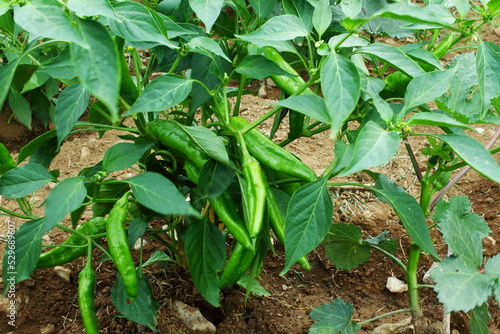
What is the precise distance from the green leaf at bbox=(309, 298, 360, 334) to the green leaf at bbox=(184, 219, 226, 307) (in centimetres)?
37

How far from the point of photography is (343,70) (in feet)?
3.32

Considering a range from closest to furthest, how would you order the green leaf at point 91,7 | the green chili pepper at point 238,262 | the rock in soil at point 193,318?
the green leaf at point 91,7 < the green chili pepper at point 238,262 < the rock in soil at point 193,318

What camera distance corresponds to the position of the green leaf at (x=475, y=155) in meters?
0.94

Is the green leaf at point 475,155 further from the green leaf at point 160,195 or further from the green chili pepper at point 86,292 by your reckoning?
the green chili pepper at point 86,292

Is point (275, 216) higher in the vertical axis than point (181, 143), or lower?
lower

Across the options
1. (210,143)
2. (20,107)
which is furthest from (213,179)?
(20,107)

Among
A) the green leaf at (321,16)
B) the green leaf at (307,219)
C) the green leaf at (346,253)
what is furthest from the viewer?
the green leaf at (346,253)

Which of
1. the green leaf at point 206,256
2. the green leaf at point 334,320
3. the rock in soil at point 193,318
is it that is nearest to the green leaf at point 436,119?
the green leaf at point 206,256

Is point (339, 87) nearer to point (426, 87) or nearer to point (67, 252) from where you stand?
point (426, 87)

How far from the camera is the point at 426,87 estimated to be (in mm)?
1143

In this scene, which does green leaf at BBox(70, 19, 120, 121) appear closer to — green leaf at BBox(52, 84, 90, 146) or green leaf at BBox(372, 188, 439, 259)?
green leaf at BBox(52, 84, 90, 146)

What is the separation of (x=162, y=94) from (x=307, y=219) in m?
0.43

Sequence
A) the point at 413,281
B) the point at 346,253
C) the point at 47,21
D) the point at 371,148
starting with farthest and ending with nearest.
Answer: the point at 346,253
the point at 413,281
the point at 371,148
the point at 47,21

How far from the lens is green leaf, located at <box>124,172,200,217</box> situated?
1.04 metres
